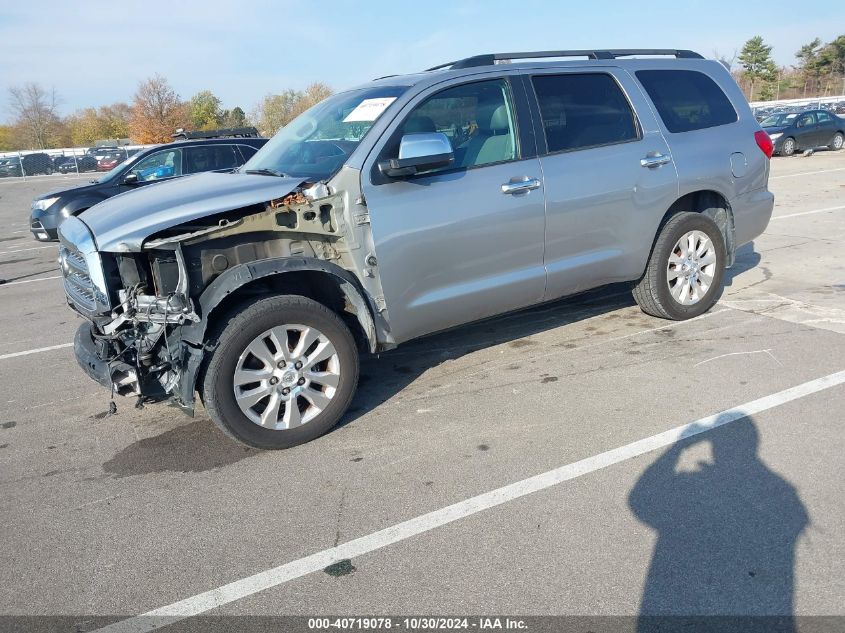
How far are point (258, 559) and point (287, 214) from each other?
6.14 feet

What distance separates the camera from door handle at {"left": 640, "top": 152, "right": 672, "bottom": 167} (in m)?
5.03

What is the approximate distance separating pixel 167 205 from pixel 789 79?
275 ft

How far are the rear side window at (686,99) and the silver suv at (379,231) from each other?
0.09ft

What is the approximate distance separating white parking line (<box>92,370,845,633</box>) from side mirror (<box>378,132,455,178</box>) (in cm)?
186

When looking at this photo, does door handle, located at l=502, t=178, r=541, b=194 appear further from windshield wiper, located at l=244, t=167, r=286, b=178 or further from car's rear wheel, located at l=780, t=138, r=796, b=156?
car's rear wheel, located at l=780, t=138, r=796, b=156

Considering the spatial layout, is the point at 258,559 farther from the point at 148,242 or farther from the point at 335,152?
the point at 335,152

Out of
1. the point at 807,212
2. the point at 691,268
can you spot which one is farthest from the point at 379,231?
the point at 807,212

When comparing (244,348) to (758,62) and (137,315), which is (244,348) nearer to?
(137,315)

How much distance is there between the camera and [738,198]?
5.71 m

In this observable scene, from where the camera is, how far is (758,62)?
69.5 meters

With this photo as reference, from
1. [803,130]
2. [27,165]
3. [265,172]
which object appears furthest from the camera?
[27,165]

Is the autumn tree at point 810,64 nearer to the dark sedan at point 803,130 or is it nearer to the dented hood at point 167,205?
the dark sedan at point 803,130

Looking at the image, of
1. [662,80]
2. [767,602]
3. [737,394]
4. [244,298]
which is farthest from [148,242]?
[662,80]

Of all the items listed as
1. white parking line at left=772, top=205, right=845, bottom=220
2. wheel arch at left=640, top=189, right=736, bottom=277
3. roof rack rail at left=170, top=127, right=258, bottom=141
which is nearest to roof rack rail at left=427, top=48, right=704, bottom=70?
wheel arch at left=640, top=189, right=736, bottom=277
